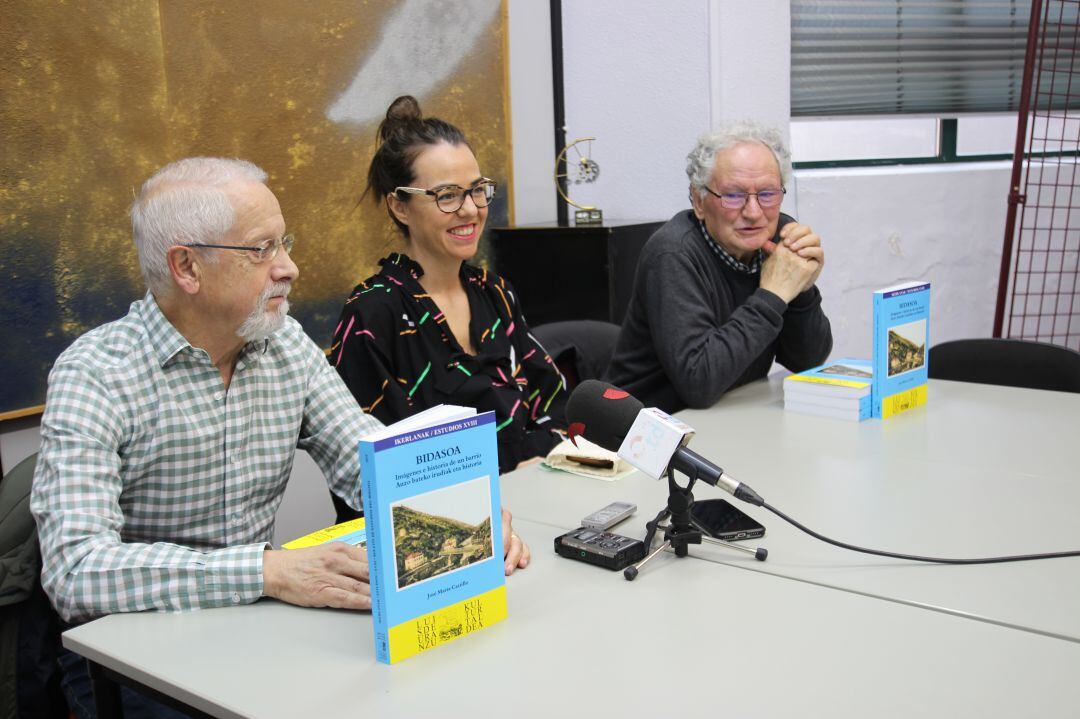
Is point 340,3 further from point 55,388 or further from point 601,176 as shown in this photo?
point 55,388

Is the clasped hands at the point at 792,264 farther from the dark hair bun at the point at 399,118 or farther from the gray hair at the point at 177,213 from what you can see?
the gray hair at the point at 177,213

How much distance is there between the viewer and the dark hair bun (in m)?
2.37

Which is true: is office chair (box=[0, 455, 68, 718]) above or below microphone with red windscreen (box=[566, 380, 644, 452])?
below

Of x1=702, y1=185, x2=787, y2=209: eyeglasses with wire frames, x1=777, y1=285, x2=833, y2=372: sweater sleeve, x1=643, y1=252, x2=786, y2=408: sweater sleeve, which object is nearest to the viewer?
x1=643, y1=252, x2=786, y2=408: sweater sleeve

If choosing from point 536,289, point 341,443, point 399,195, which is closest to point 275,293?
point 341,443

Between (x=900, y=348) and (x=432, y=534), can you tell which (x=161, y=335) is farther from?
(x=900, y=348)

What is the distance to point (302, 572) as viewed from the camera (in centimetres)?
134

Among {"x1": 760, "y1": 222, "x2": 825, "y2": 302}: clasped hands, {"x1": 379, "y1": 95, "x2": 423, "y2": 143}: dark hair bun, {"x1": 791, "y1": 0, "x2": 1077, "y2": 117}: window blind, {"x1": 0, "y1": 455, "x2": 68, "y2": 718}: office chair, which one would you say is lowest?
{"x1": 0, "y1": 455, "x2": 68, "y2": 718}: office chair

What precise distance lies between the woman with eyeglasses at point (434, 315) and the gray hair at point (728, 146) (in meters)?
0.59

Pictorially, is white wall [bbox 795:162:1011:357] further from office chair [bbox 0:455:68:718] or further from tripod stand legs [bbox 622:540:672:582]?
office chair [bbox 0:455:68:718]

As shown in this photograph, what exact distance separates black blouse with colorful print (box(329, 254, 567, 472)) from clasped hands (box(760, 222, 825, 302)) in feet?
2.12

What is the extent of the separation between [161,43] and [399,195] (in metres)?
0.95

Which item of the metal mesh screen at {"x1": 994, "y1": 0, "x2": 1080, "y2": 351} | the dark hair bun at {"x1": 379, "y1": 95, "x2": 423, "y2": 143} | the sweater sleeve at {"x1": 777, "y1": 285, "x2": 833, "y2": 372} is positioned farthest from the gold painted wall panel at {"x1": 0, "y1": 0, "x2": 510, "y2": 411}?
the metal mesh screen at {"x1": 994, "y1": 0, "x2": 1080, "y2": 351}

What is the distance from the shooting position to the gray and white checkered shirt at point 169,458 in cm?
133
